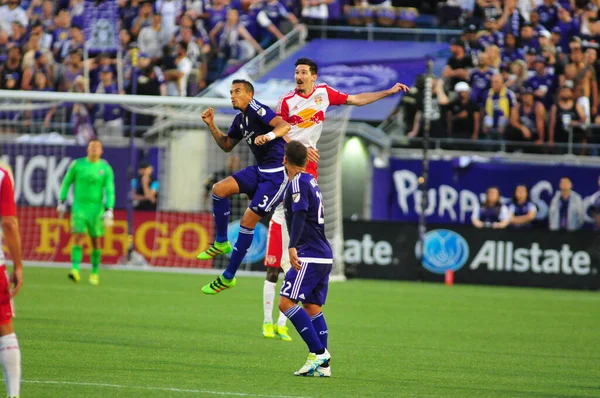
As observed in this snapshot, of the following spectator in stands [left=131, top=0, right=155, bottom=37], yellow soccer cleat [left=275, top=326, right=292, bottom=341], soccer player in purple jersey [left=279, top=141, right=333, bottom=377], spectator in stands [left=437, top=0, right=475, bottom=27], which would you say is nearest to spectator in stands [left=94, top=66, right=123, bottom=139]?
spectator in stands [left=131, top=0, right=155, bottom=37]

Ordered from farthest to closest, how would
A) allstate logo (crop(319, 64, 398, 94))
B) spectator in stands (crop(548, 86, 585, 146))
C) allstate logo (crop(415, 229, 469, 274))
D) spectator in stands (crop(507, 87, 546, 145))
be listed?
allstate logo (crop(319, 64, 398, 94))
spectator in stands (crop(507, 87, 546, 145))
spectator in stands (crop(548, 86, 585, 146))
allstate logo (crop(415, 229, 469, 274))

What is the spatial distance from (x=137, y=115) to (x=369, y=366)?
17502 millimetres

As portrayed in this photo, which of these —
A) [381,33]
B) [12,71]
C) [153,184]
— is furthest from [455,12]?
[12,71]

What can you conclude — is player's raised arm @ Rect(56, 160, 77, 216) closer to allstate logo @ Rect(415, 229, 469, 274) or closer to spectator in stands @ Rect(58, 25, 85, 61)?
allstate logo @ Rect(415, 229, 469, 274)

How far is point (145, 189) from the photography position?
25.0 metres

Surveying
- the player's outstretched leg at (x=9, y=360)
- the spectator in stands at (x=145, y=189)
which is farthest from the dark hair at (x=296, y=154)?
the spectator in stands at (x=145, y=189)

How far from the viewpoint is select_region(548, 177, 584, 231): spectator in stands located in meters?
24.3

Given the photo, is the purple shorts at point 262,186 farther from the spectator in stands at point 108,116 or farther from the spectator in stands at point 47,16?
the spectator in stands at point 47,16

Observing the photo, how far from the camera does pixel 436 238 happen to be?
24.0 metres

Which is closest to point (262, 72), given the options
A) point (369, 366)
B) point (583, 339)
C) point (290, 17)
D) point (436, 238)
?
point (290, 17)

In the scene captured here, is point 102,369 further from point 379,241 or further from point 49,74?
point 49,74

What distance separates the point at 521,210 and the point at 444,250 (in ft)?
6.54

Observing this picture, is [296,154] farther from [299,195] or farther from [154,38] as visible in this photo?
[154,38]

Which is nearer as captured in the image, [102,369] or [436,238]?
[102,369]
